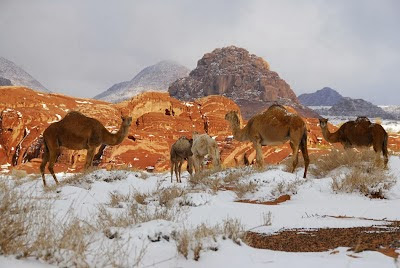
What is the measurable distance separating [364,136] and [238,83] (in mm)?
138035

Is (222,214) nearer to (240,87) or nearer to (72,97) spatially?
(72,97)

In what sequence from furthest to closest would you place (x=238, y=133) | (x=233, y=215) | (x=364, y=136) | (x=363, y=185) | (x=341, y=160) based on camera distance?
(x=238, y=133) < (x=341, y=160) < (x=364, y=136) < (x=363, y=185) < (x=233, y=215)

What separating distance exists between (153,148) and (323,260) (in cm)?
4258

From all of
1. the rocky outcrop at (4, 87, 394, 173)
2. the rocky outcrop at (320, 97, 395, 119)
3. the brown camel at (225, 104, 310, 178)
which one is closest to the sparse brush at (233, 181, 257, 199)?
the brown camel at (225, 104, 310, 178)

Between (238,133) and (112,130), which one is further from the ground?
(112,130)

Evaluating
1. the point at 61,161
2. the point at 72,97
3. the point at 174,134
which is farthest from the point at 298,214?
the point at 72,97

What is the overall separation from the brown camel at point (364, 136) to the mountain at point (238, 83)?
123m

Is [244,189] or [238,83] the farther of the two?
[238,83]

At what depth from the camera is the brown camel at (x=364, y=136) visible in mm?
11672

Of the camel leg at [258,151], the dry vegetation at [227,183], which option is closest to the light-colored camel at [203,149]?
the dry vegetation at [227,183]

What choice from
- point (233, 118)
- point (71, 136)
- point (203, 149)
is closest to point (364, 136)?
point (233, 118)

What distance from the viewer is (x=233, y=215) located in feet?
22.0

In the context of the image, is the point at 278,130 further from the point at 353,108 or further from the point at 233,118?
the point at 353,108

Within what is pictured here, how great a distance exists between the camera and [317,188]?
9.54 m
